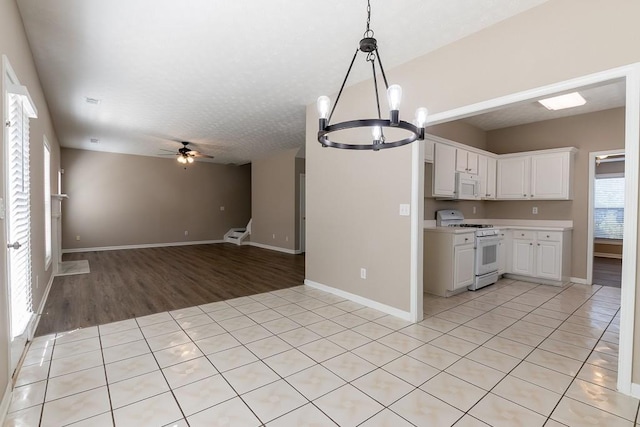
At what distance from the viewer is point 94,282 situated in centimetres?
475

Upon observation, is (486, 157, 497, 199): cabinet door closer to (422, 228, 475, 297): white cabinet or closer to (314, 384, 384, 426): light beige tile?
(422, 228, 475, 297): white cabinet

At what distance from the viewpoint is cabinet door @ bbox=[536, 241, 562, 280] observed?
4.57 meters

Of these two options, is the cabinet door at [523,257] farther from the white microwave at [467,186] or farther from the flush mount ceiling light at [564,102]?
the flush mount ceiling light at [564,102]

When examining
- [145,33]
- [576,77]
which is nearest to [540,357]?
[576,77]

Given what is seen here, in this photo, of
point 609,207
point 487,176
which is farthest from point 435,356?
point 609,207

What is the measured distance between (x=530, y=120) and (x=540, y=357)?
4382 mm

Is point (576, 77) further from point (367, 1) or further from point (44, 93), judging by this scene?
point (44, 93)

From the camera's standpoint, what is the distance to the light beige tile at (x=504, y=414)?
1.69m

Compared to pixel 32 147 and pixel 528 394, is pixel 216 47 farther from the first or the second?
pixel 528 394

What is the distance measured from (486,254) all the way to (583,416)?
2.98 m

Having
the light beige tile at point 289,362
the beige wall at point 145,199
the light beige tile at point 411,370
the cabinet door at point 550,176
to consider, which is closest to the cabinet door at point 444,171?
the cabinet door at point 550,176

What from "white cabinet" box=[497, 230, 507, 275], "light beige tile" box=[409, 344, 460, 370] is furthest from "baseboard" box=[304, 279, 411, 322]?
"white cabinet" box=[497, 230, 507, 275]

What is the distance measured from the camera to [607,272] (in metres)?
5.71

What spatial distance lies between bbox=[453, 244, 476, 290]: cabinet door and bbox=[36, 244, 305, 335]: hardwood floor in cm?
227
